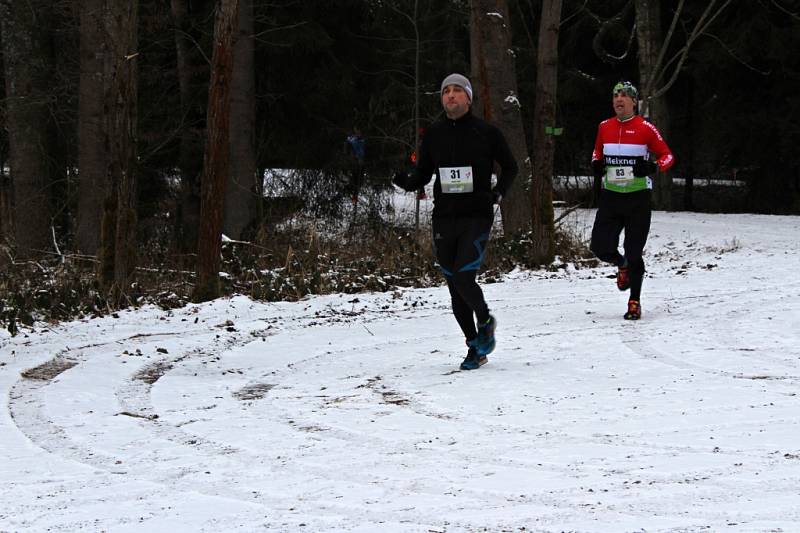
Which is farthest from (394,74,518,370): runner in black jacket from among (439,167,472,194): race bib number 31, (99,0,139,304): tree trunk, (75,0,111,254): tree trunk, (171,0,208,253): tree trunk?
(171,0,208,253): tree trunk

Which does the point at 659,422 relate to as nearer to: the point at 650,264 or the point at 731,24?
the point at 650,264

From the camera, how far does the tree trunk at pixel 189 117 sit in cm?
1981

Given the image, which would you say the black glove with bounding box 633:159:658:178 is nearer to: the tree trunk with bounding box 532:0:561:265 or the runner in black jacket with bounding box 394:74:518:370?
the runner in black jacket with bounding box 394:74:518:370

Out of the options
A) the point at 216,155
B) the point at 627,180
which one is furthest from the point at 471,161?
the point at 216,155

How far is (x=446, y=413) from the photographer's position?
6496mm

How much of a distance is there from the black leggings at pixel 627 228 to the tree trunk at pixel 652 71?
1359cm

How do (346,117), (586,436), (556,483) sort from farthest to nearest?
(346,117) → (586,436) → (556,483)

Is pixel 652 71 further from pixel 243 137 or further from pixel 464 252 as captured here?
pixel 464 252

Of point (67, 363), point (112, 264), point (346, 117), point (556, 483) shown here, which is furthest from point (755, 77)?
point (556, 483)

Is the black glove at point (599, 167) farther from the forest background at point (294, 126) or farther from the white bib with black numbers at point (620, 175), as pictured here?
the forest background at point (294, 126)

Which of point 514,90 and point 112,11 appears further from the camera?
point 514,90

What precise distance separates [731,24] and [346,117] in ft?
36.2

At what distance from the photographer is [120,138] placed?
12586 millimetres

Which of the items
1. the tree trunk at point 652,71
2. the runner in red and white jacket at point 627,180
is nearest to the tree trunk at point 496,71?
the runner in red and white jacket at point 627,180
